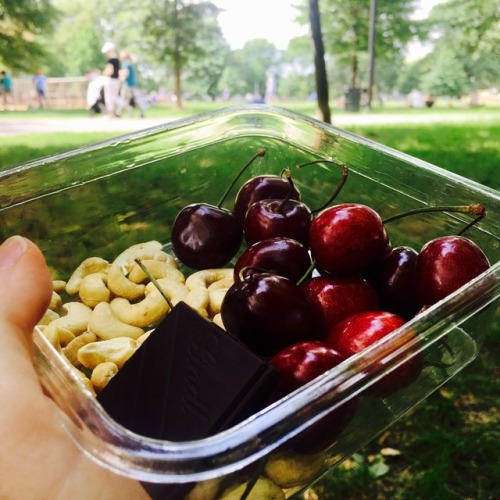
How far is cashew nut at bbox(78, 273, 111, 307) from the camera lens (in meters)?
0.86

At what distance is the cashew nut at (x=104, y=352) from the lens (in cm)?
70

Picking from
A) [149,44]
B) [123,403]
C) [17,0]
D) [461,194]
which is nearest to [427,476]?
[461,194]

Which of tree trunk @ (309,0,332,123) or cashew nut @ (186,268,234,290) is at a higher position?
tree trunk @ (309,0,332,123)

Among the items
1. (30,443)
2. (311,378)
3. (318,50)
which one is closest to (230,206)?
(311,378)

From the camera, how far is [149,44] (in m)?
11.3

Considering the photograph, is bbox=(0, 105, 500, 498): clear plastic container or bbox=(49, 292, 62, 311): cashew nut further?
bbox=(49, 292, 62, 311): cashew nut

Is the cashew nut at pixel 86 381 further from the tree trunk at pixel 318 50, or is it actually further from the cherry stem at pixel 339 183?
the tree trunk at pixel 318 50

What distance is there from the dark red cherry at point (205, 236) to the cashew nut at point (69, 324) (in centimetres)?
18

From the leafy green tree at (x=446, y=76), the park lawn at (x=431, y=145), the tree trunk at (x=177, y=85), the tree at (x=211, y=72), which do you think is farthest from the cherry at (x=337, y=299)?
the leafy green tree at (x=446, y=76)

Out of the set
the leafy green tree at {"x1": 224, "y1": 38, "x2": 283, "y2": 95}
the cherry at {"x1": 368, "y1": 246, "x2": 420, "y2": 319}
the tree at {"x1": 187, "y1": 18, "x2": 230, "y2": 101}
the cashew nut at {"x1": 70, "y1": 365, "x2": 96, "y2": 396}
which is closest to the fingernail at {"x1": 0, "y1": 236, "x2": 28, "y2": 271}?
the cashew nut at {"x1": 70, "y1": 365, "x2": 96, "y2": 396}

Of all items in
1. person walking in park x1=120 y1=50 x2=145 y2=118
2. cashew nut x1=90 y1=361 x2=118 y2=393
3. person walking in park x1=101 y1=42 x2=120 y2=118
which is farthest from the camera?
person walking in park x1=120 y1=50 x2=145 y2=118

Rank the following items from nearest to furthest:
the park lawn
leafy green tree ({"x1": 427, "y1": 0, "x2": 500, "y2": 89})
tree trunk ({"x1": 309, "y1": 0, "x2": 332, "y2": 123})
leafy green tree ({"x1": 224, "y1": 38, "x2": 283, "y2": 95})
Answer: the park lawn → tree trunk ({"x1": 309, "y1": 0, "x2": 332, "y2": 123}) → leafy green tree ({"x1": 427, "y1": 0, "x2": 500, "y2": 89}) → leafy green tree ({"x1": 224, "y1": 38, "x2": 283, "y2": 95})

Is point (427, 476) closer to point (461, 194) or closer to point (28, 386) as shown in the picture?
point (461, 194)

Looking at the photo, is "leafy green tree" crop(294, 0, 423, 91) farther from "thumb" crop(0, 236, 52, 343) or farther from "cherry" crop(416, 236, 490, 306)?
"thumb" crop(0, 236, 52, 343)
